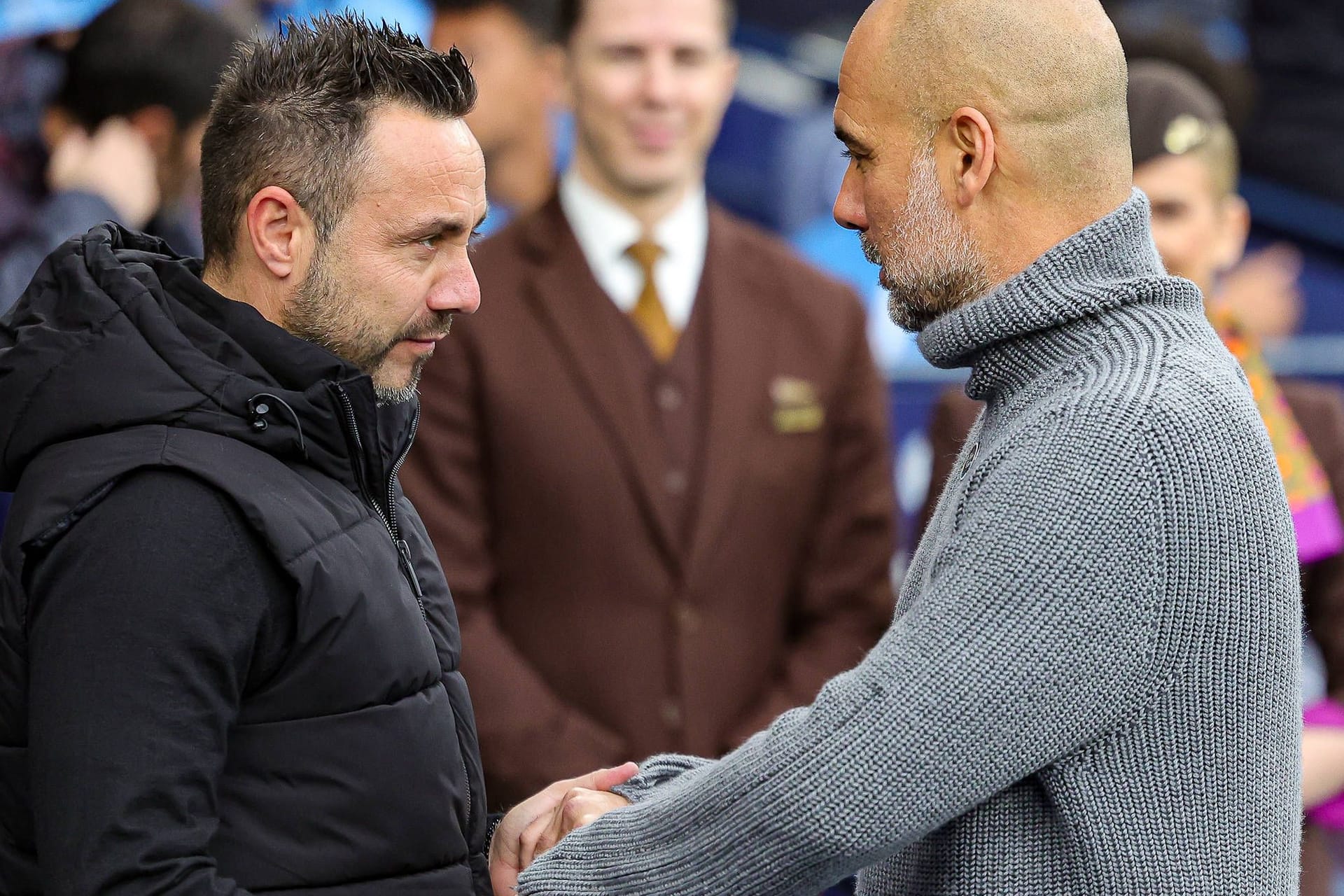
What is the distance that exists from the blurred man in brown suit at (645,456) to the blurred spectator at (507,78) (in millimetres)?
1433

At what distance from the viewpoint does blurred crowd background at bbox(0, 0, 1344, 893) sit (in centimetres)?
388

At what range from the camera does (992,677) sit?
177 cm

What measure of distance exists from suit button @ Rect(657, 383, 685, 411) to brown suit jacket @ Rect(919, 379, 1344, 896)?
525 mm

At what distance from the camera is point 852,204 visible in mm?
2174

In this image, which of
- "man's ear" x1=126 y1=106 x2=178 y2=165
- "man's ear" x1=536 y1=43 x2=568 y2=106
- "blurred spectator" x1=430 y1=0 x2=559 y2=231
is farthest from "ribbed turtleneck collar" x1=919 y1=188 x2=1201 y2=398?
"blurred spectator" x1=430 y1=0 x2=559 y2=231

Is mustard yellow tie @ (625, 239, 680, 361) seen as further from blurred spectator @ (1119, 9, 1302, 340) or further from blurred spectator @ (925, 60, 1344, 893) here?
blurred spectator @ (1119, 9, 1302, 340)

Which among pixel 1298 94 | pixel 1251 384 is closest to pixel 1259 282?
pixel 1298 94

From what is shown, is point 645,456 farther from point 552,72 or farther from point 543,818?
point 552,72

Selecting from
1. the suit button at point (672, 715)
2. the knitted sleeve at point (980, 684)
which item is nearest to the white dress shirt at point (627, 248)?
the suit button at point (672, 715)

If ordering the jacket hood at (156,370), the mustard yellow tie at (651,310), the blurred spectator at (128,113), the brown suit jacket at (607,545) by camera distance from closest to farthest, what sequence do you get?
the jacket hood at (156,370), the brown suit jacket at (607,545), the mustard yellow tie at (651,310), the blurred spectator at (128,113)

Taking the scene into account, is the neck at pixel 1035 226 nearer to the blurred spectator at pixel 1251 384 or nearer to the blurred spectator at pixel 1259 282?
→ the blurred spectator at pixel 1251 384

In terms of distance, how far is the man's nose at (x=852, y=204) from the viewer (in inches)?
85.1

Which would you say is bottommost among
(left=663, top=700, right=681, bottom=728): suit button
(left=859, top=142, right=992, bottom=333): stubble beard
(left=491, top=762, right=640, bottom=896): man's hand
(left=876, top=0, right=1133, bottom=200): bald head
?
(left=663, top=700, right=681, bottom=728): suit button

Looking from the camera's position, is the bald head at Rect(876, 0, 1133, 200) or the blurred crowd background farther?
the blurred crowd background
